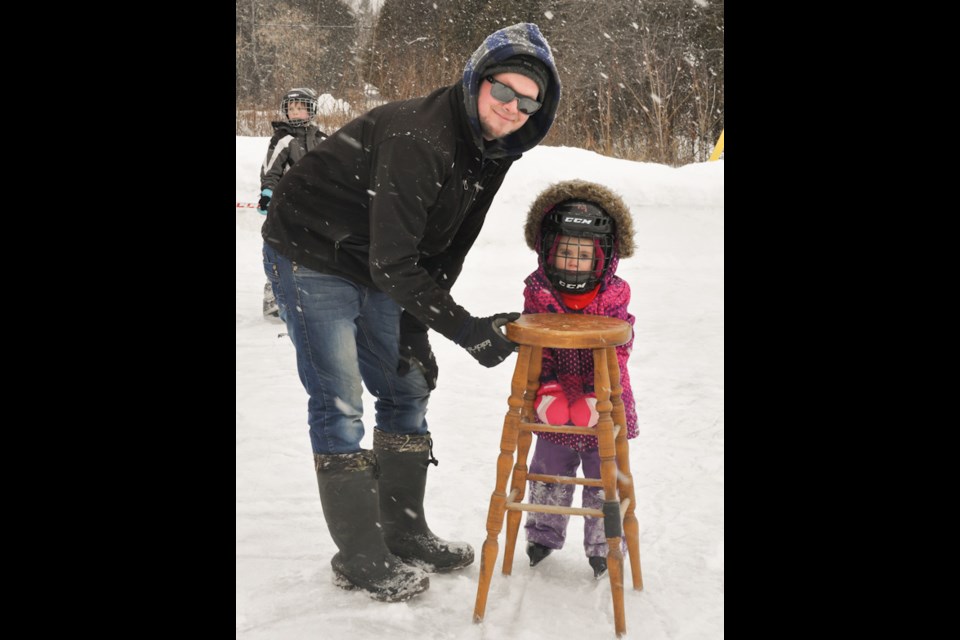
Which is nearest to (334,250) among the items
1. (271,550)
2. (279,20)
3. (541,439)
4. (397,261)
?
(397,261)

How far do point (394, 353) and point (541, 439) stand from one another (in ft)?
1.80

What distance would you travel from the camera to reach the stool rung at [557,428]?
227 centimetres

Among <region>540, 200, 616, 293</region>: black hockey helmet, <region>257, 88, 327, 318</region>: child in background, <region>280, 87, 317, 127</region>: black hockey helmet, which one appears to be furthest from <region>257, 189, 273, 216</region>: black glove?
<region>540, 200, 616, 293</region>: black hockey helmet

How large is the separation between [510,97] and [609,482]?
1.04m

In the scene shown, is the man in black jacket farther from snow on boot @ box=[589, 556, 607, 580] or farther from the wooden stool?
snow on boot @ box=[589, 556, 607, 580]

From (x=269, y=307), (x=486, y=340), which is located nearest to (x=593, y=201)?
(x=486, y=340)

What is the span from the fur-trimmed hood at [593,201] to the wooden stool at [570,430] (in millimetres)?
339

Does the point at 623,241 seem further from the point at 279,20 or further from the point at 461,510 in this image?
the point at 279,20

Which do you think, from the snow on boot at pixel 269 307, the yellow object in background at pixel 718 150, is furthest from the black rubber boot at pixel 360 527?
the yellow object in background at pixel 718 150

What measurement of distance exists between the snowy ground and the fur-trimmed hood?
103cm

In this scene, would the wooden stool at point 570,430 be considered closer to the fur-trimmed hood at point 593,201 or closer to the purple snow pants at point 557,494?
the purple snow pants at point 557,494

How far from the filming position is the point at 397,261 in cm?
213

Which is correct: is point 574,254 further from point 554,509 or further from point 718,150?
point 718,150

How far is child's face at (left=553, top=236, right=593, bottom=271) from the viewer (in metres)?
2.54
